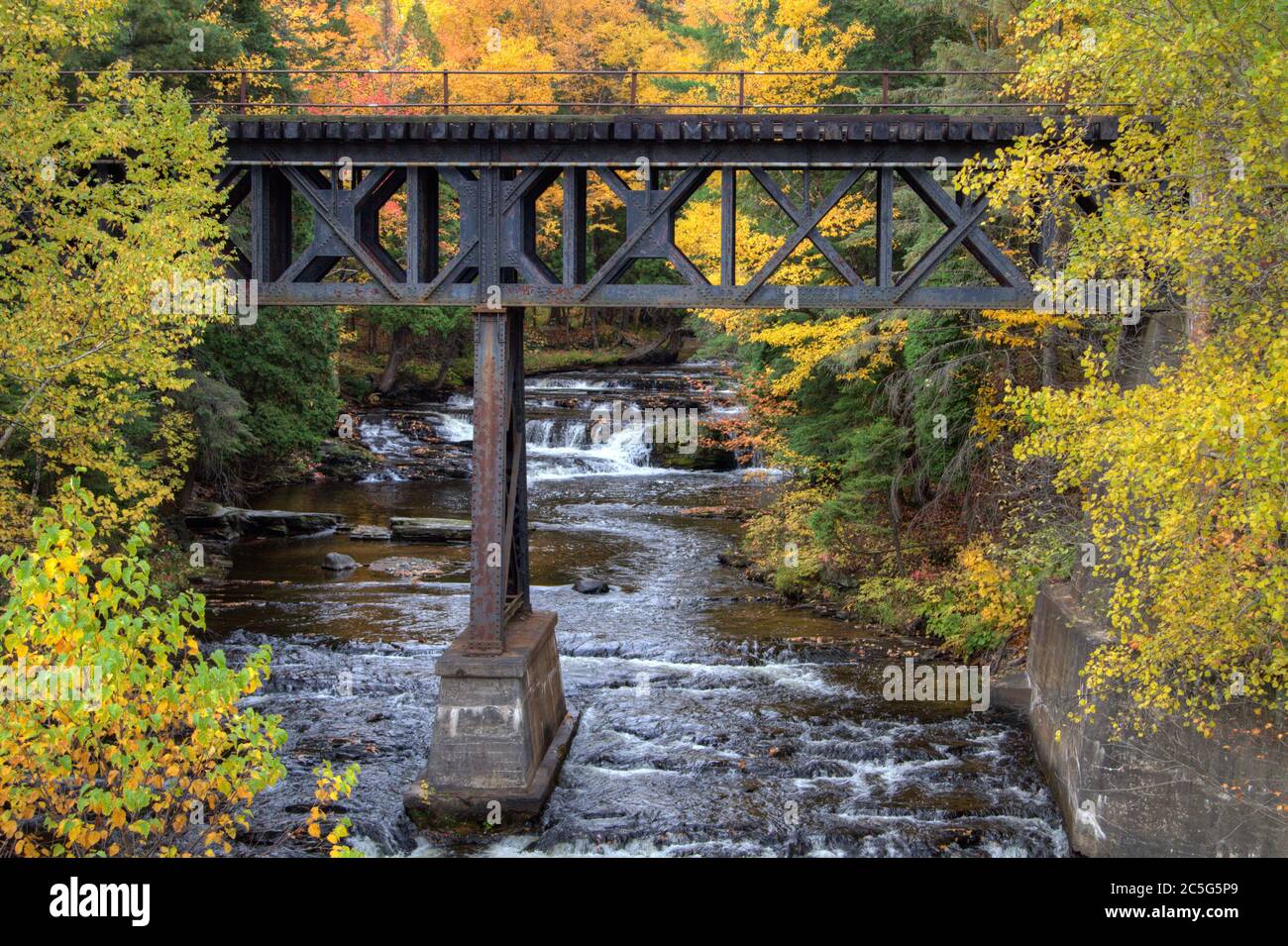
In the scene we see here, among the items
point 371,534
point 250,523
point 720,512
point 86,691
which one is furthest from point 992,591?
point 250,523

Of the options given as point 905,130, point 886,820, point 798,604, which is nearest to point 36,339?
point 905,130

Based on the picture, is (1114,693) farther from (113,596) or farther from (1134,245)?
(113,596)

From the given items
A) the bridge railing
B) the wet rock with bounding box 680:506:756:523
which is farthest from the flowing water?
the bridge railing

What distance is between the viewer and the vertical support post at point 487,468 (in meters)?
14.7

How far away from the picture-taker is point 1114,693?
13.2 meters

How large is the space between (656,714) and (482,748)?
142 inches

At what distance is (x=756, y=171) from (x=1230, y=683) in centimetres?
762

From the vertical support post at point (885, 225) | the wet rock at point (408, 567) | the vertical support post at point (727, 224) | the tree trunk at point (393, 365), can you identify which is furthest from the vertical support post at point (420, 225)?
the tree trunk at point (393, 365)

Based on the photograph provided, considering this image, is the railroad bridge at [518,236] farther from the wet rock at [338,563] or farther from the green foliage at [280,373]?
the green foliage at [280,373]

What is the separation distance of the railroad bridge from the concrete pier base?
16mm

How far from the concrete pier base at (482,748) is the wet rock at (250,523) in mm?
15590

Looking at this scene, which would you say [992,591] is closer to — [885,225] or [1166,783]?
[1166,783]

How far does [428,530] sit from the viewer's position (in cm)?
2905

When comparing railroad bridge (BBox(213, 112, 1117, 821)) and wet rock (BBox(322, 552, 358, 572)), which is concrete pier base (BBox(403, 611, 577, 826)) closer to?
railroad bridge (BBox(213, 112, 1117, 821))
